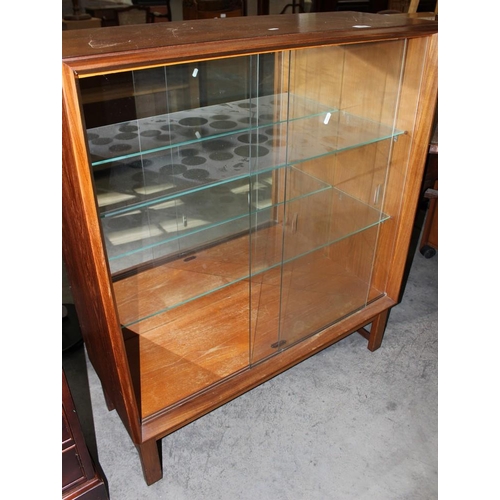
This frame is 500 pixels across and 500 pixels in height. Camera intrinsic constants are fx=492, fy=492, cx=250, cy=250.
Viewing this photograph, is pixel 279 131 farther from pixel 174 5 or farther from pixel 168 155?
pixel 174 5

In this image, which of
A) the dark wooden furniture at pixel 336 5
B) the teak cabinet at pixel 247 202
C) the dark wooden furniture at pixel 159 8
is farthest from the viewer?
the dark wooden furniture at pixel 336 5

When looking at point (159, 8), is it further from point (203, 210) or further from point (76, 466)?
point (76, 466)

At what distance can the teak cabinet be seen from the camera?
1252 millimetres

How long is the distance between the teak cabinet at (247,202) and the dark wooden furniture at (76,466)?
122 mm

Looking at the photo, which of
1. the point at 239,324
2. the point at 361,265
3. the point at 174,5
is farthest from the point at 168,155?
the point at 174,5

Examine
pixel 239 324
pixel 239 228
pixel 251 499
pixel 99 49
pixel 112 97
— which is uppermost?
pixel 99 49

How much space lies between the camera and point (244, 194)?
152 cm

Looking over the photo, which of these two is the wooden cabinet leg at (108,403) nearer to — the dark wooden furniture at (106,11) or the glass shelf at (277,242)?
the glass shelf at (277,242)

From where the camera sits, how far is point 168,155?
1389 mm

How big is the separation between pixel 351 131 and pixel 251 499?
1082 millimetres

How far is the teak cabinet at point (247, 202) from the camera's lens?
1252 millimetres

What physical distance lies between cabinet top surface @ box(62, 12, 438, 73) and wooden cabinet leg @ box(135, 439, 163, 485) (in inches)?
36.9

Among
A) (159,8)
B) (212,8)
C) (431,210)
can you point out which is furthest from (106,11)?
(431,210)

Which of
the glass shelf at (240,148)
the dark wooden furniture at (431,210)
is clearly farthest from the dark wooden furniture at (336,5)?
the glass shelf at (240,148)
